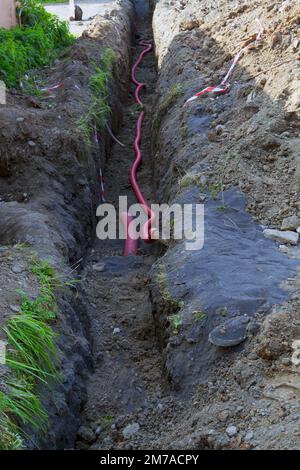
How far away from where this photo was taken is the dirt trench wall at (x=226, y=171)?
4109 mm

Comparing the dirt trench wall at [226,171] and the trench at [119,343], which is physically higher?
the dirt trench wall at [226,171]

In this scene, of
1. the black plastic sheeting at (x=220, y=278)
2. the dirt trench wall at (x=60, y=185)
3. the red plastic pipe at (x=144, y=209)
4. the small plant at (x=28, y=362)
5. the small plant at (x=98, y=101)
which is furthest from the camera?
the small plant at (x=98, y=101)

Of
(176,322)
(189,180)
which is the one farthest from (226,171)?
(176,322)

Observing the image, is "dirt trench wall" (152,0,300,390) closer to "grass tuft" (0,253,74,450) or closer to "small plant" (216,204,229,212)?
"small plant" (216,204,229,212)

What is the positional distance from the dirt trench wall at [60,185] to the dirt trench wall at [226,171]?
2.41 ft

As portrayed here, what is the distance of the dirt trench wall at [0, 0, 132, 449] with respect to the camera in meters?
4.19

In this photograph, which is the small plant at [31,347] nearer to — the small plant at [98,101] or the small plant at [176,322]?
the small plant at [176,322]

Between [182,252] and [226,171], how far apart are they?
3.59ft

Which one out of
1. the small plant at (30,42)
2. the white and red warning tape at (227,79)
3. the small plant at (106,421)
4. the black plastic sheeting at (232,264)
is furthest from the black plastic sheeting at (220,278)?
the small plant at (30,42)

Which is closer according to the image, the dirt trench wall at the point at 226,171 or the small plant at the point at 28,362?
the small plant at the point at 28,362

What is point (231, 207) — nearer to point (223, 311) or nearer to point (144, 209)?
point (223, 311)

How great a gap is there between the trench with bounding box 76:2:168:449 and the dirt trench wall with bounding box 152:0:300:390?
1.09ft
